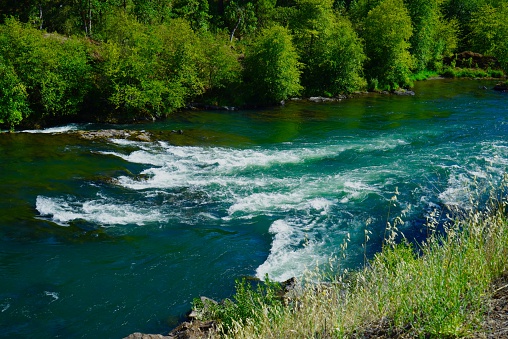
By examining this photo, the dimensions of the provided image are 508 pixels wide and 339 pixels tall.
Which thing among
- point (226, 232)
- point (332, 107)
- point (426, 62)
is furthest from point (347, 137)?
point (426, 62)

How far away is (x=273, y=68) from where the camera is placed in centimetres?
4147

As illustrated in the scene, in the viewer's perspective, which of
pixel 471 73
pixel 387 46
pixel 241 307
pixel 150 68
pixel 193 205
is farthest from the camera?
pixel 471 73

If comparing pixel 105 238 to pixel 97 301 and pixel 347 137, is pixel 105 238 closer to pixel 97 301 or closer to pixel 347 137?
pixel 97 301

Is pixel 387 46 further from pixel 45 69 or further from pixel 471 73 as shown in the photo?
pixel 45 69

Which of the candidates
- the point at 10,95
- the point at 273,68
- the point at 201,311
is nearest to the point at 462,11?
the point at 273,68

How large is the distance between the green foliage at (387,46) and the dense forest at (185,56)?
0.41 feet

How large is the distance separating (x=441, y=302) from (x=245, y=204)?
501 inches

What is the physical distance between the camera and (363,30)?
5453 centimetres

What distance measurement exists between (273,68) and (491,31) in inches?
1861

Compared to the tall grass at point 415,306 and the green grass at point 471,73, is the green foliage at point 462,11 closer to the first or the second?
the green grass at point 471,73

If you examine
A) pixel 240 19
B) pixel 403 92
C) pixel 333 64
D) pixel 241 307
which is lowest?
pixel 241 307

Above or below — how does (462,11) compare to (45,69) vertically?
above

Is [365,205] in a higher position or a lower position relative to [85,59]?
lower

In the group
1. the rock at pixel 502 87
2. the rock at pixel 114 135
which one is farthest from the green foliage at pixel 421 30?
the rock at pixel 114 135
